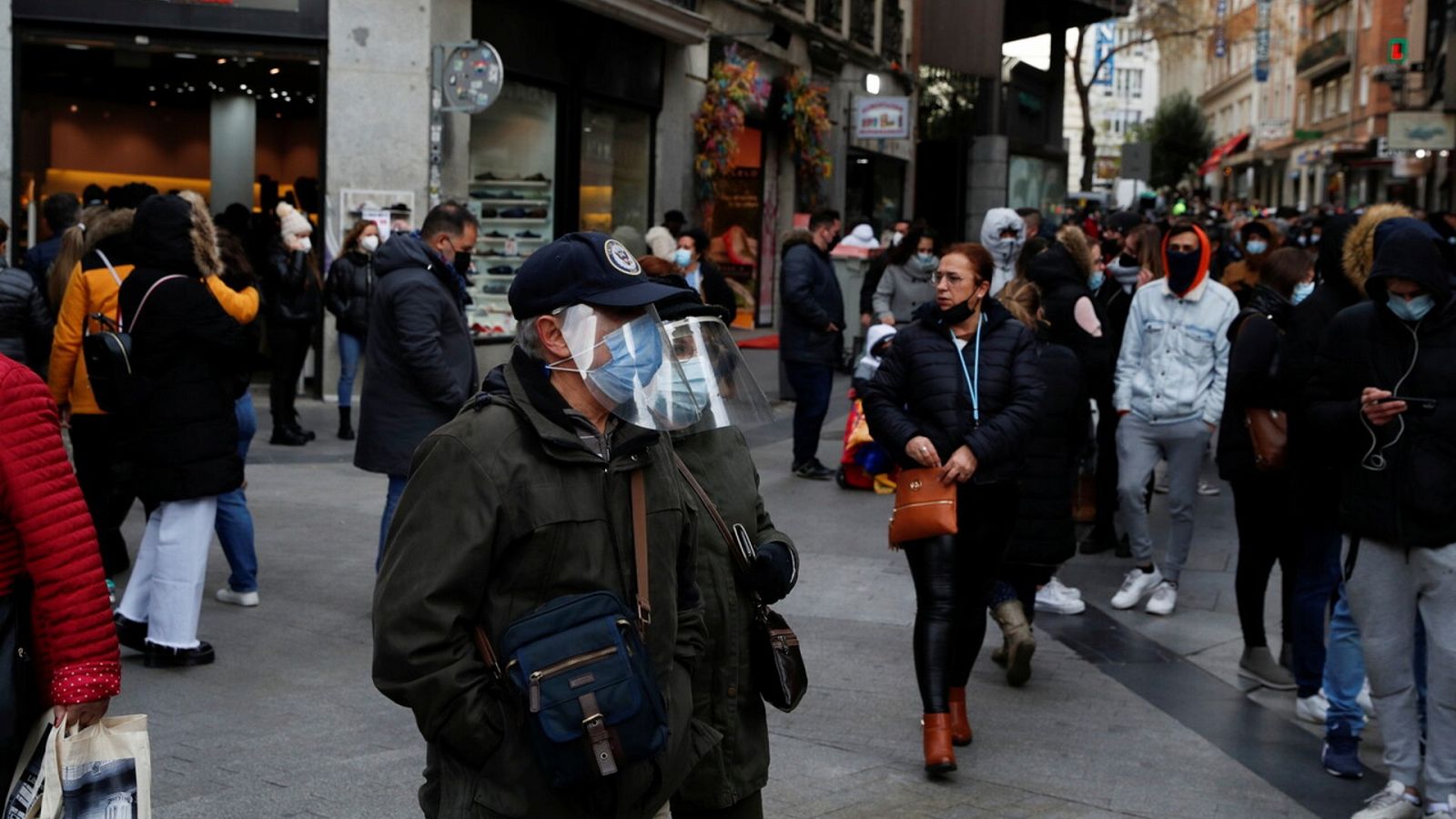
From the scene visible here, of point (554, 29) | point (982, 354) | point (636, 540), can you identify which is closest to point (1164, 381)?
point (982, 354)

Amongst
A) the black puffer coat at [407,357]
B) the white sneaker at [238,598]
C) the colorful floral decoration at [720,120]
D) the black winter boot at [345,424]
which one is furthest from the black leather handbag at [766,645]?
the colorful floral decoration at [720,120]

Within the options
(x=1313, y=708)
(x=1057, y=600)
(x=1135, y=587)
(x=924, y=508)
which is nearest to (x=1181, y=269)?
(x=1135, y=587)

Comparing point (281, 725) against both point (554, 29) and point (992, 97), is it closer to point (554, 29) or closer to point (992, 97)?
point (554, 29)

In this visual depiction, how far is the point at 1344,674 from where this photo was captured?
594 cm

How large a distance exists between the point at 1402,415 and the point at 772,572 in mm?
2644

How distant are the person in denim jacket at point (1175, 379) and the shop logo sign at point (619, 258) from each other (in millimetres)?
5881

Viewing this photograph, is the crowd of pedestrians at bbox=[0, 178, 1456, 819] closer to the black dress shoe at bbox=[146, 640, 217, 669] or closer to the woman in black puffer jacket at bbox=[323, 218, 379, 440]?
the black dress shoe at bbox=[146, 640, 217, 669]

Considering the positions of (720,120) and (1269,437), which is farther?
(720,120)

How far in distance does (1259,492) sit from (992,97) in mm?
32450

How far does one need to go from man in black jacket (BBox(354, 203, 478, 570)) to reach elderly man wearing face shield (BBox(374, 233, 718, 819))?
454cm

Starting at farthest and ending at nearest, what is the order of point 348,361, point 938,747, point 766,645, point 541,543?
1. point 348,361
2. point 938,747
3. point 766,645
4. point 541,543

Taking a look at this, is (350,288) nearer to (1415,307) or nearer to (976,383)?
(976,383)

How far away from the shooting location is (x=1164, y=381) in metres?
8.47

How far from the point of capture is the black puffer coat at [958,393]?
6074mm
